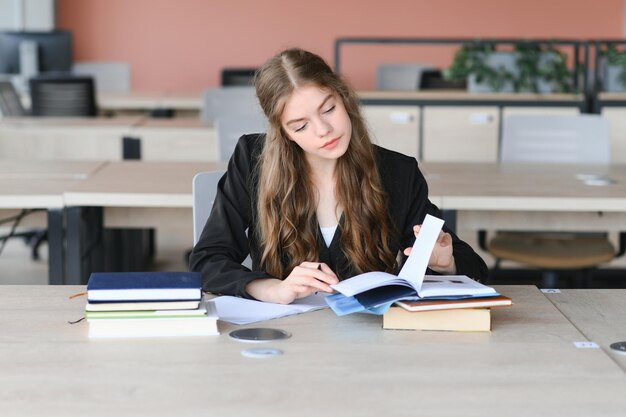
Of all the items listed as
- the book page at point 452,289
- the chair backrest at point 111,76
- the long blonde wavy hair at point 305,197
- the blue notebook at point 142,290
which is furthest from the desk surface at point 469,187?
the chair backrest at point 111,76

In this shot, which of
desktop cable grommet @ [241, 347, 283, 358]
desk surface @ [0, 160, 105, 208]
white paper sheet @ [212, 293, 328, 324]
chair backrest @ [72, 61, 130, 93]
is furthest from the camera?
chair backrest @ [72, 61, 130, 93]

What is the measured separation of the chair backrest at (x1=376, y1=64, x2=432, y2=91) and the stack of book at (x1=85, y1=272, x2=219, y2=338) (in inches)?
255

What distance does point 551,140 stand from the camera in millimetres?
4223

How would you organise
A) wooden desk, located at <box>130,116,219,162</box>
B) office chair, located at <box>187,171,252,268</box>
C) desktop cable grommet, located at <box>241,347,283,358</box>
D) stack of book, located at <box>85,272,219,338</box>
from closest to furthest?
desktop cable grommet, located at <box>241,347,283,358</box> → stack of book, located at <box>85,272,219,338</box> → office chair, located at <box>187,171,252,268</box> → wooden desk, located at <box>130,116,219,162</box>

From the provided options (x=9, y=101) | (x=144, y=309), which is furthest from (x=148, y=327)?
(x=9, y=101)

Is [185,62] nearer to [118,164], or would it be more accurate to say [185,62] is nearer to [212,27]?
[212,27]

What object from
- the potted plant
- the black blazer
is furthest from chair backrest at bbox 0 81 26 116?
the black blazer

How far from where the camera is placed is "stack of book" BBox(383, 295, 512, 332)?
1757 millimetres

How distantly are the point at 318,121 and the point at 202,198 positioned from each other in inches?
25.1

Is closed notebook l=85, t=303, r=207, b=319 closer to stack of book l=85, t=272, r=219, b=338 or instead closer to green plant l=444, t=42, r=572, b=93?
stack of book l=85, t=272, r=219, b=338

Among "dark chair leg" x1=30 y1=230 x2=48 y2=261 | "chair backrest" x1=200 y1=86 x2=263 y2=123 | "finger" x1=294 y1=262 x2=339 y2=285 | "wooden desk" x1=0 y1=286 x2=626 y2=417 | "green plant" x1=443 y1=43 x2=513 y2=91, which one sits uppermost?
"green plant" x1=443 y1=43 x2=513 y2=91

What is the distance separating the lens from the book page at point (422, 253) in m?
1.78

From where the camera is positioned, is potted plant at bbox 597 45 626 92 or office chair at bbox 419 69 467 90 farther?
office chair at bbox 419 69 467 90

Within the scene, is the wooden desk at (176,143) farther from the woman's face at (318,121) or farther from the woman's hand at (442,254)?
the woman's hand at (442,254)
